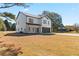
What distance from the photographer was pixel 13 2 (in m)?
4.71

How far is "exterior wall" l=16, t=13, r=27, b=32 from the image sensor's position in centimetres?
477

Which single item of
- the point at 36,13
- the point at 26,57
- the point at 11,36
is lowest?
the point at 26,57

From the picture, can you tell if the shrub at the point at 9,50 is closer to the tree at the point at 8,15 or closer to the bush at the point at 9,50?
the bush at the point at 9,50

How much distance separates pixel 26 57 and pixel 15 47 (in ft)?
0.75

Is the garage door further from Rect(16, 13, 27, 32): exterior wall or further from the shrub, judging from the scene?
the shrub

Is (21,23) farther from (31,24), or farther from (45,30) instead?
(45,30)

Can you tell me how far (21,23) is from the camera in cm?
480

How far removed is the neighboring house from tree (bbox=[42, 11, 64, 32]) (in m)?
0.07

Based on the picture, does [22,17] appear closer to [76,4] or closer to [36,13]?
[36,13]

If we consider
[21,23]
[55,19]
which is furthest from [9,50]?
[55,19]

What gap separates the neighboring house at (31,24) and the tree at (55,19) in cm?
7

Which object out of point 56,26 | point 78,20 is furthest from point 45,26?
point 78,20

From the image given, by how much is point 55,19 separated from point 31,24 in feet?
1.19

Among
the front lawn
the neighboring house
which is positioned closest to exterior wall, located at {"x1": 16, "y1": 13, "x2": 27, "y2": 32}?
the neighboring house
